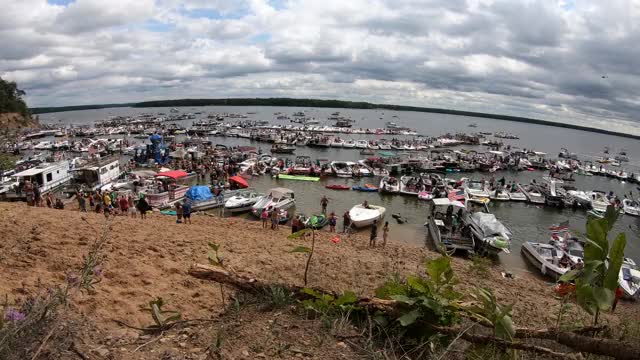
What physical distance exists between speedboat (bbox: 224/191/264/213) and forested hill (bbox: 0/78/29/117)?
3708 inches

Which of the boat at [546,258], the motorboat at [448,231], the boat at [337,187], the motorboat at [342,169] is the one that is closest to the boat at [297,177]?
the boat at [337,187]

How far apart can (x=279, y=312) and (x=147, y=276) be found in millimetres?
3633

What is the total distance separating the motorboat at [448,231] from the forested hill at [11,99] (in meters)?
106

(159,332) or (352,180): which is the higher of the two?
(159,332)

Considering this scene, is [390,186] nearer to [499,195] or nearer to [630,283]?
[499,195]

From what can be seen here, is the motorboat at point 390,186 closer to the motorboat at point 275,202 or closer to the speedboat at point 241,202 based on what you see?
the motorboat at point 275,202

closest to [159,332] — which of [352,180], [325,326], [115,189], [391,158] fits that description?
[325,326]

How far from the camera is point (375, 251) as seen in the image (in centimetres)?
1645

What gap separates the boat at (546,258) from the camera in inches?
685

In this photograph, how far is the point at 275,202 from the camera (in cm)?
2533

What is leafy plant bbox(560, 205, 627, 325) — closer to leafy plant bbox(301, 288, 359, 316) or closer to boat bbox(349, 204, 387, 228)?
leafy plant bbox(301, 288, 359, 316)

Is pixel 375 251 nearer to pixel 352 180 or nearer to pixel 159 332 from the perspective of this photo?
pixel 159 332

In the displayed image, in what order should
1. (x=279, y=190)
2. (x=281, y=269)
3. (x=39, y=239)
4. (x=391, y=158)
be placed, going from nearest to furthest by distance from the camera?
1. (x=39, y=239)
2. (x=281, y=269)
3. (x=279, y=190)
4. (x=391, y=158)

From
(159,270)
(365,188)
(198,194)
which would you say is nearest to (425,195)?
(365,188)
